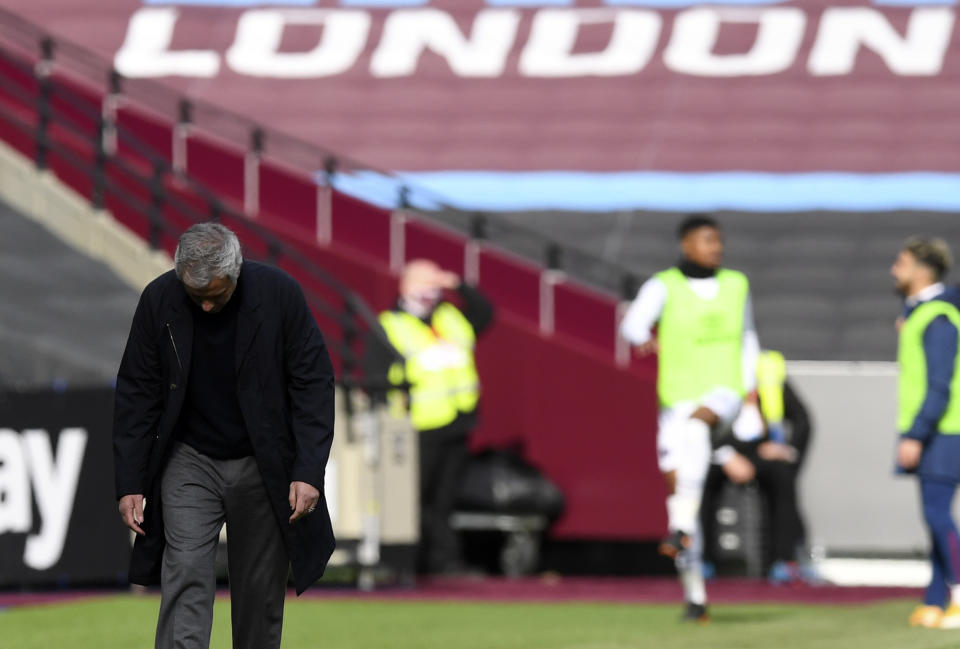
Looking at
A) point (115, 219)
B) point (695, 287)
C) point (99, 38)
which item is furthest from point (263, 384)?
point (99, 38)

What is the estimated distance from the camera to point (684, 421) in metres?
10.6

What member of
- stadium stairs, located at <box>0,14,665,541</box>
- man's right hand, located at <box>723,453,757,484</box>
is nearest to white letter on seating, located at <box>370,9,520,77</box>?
stadium stairs, located at <box>0,14,665,541</box>

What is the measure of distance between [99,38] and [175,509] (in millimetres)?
19868

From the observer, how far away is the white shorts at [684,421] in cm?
1059

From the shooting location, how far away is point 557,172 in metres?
22.9

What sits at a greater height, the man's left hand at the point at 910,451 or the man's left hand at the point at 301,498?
the man's left hand at the point at 910,451

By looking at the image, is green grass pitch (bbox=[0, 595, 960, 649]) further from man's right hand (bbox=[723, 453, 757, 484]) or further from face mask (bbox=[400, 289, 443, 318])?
face mask (bbox=[400, 289, 443, 318])

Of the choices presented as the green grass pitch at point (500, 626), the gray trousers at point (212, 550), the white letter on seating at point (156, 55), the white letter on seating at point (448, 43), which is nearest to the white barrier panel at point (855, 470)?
the green grass pitch at point (500, 626)

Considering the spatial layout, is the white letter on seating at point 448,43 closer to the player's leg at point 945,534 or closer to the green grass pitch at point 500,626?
the green grass pitch at point 500,626

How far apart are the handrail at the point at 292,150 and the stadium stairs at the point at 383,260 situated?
0.70 feet

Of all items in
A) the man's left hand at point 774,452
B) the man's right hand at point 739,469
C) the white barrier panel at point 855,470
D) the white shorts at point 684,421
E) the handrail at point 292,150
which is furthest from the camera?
the handrail at point 292,150

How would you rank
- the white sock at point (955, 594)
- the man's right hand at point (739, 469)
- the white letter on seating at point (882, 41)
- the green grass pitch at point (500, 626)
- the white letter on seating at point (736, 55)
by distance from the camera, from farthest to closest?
the white letter on seating at point (736, 55) < the white letter on seating at point (882, 41) < the man's right hand at point (739, 469) < the white sock at point (955, 594) < the green grass pitch at point (500, 626)

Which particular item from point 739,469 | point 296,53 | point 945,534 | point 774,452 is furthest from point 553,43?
point 945,534

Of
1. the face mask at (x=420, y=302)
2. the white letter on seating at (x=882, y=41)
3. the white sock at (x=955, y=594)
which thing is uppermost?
the white letter on seating at (x=882, y=41)
